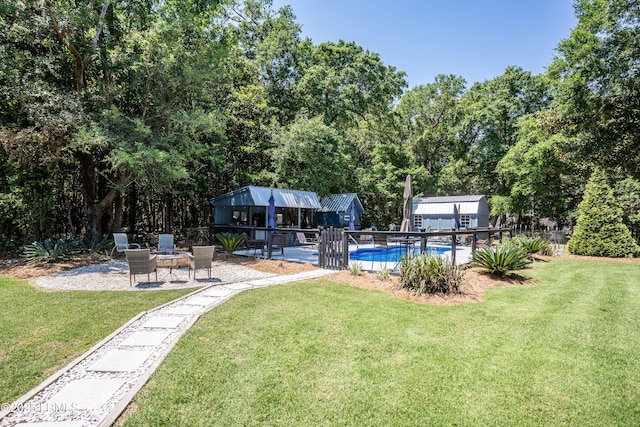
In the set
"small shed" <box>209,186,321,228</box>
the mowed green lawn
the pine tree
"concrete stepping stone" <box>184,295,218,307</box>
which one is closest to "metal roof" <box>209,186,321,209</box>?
"small shed" <box>209,186,321,228</box>

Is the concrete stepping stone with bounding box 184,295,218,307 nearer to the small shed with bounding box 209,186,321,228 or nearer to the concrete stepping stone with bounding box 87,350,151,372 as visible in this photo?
the concrete stepping stone with bounding box 87,350,151,372

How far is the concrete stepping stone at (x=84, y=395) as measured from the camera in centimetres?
267

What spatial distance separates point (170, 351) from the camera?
3.69 meters

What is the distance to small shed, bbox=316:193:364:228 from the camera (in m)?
20.4

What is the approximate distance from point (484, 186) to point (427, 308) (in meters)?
26.0

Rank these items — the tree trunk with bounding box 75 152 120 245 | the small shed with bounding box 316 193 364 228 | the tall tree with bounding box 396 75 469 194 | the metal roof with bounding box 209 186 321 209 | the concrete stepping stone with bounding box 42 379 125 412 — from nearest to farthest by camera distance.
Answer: the concrete stepping stone with bounding box 42 379 125 412 < the tree trunk with bounding box 75 152 120 245 < the metal roof with bounding box 209 186 321 209 < the small shed with bounding box 316 193 364 228 < the tall tree with bounding box 396 75 469 194

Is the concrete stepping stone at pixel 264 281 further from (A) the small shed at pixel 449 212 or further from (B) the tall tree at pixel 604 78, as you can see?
(A) the small shed at pixel 449 212

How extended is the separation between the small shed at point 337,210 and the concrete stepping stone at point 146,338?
16.1 metres

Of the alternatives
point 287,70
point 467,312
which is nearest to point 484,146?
point 287,70

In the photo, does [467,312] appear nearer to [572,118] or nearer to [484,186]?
[572,118]

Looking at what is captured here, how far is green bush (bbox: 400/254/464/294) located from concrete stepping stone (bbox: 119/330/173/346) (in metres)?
4.71

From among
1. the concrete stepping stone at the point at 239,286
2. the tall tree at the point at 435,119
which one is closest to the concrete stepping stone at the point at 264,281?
the concrete stepping stone at the point at 239,286

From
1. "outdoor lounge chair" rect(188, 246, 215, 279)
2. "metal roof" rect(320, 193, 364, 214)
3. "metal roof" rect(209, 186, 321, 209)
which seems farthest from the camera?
"metal roof" rect(320, 193, 364, 214)

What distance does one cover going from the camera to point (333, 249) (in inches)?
360
